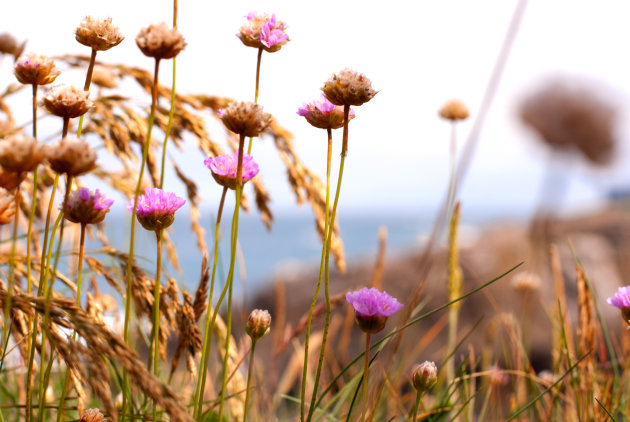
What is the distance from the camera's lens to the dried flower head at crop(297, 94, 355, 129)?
0.75 m

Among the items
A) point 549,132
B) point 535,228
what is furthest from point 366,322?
point 549,132

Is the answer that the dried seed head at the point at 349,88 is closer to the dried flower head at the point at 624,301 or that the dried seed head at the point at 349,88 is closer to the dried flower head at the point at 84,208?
the dried flower head at the point at 84,208

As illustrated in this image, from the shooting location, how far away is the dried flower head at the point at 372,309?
67 centimetres

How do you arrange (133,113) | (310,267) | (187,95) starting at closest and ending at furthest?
1. (133,113)
2. (187,95)
3. (310,267)

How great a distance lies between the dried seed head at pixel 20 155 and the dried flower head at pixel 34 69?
0.24 metres

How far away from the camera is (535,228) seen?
2.94 metres

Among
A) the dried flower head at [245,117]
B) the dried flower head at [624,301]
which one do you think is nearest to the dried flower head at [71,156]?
the dried flower head at [245,117]

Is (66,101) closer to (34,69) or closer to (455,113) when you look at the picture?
(34,69)

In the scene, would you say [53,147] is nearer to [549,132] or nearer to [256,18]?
[256,18]

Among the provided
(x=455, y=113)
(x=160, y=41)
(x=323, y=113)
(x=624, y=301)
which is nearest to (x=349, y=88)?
(x=323, y=113)

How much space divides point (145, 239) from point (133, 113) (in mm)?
635

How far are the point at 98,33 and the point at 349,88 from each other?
30 centimetres

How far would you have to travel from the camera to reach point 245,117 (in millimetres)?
641

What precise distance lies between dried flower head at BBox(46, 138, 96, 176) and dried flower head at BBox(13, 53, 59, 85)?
22cm
